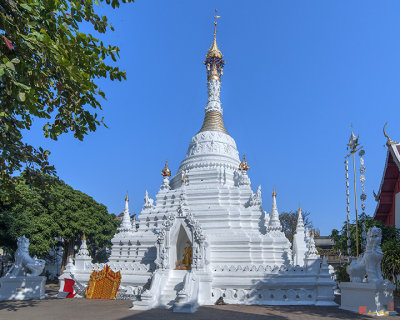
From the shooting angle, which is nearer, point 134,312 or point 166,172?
point 134,312

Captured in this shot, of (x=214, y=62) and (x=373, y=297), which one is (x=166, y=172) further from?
(x=373, y=297)

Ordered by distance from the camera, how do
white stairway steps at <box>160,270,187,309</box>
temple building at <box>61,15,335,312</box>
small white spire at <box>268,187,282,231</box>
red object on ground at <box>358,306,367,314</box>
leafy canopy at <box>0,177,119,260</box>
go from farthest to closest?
leafy canopy at <box>0,177,119,260</box>
small white spire at <box>268,187,282,231</box>
temple building at <box>61,15,335,312</box>
white stairway steps at <box>160,270,187,309</box>
red object on ground at <box>358,306,367,314</box>

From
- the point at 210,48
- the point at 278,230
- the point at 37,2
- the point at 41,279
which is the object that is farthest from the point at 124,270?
the point at 210,48

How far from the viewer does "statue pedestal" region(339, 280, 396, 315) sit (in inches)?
535

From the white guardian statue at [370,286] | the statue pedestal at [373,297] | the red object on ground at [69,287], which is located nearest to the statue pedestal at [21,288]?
the red object on ground at [69,287]

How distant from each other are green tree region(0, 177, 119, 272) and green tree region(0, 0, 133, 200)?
12108mm

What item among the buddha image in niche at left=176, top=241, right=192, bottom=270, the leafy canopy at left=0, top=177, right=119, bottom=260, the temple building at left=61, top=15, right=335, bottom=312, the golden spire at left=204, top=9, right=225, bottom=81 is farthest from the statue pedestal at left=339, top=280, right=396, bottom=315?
the golden spire at left=204, top=9, right=225, bottom=81

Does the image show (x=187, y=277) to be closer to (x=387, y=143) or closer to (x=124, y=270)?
(x=124, y=270)

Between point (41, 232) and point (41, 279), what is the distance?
8.97 m

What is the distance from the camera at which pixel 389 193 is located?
2662cm

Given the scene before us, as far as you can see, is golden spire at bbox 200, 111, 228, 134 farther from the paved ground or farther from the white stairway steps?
the paved ground

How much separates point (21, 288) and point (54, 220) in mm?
10875

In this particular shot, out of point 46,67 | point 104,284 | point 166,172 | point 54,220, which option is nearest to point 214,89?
point 166,172

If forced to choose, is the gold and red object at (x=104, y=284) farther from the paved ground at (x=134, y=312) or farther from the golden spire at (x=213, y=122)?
the golden spire at (x=213, y=122)
